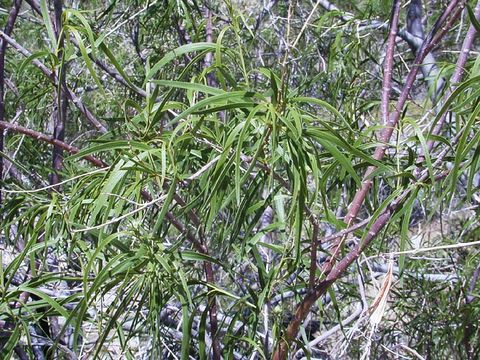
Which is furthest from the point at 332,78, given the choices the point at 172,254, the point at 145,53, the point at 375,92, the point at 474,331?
the point at 172,254

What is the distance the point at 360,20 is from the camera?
1901 millimetres

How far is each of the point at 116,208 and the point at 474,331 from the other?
1076 millimetres

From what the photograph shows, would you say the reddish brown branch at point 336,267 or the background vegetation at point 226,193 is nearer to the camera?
the background vegetation at point 226,193

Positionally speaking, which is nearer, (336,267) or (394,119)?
(336,267)

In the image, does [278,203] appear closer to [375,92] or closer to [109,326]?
[109,326]

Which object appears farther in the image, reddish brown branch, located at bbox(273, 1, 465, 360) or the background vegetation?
reddish brown branch, located at bbox(273, 1, 465, 360)

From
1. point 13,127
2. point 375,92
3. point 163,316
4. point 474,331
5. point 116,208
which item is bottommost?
point 474,331

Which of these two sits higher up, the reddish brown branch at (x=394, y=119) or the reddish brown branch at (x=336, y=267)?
the reddish brown branch at (x=394, y=119)

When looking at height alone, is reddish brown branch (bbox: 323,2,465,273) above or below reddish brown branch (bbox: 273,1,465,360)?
above

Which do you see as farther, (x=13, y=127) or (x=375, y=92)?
(x=375, y=92)

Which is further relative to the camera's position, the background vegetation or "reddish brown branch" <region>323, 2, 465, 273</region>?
"reddish brown branch" <region>323, 2, 465, 273</region>

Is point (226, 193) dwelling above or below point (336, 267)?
above

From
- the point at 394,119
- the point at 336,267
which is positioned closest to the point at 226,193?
the point at 336,267

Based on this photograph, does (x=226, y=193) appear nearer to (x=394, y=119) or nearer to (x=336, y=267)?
(x=336, y=267)
